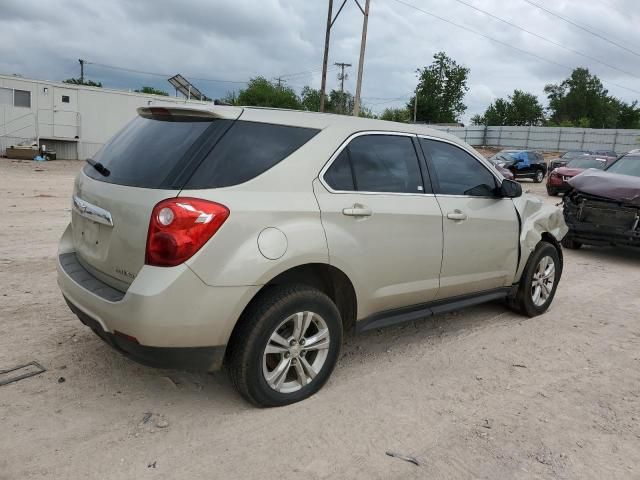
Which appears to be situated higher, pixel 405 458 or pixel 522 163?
pixel 522 163

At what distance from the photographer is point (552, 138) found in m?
48.2

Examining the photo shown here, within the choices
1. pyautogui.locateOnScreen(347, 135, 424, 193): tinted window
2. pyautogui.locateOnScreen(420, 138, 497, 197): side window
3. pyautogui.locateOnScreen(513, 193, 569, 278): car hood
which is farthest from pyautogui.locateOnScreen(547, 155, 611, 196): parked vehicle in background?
pyautogui.locateOnScreen(347, 135, 424, 193): tinted window

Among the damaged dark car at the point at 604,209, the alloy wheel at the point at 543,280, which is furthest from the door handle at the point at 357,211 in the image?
the damaged dark car at the point at 604,209

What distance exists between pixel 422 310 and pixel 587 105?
92472 millimetres

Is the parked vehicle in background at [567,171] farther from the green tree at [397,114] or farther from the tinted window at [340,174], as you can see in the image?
the green tree at [397,114]

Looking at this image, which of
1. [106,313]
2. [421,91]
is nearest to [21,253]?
[106,313]

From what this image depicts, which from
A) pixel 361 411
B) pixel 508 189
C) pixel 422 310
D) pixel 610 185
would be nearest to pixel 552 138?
pixel 610 185

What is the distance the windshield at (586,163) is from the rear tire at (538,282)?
589 inches

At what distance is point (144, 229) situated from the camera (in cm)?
274

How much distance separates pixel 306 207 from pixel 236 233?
0.49 m

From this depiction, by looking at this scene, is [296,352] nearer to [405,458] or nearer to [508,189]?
[405,458]

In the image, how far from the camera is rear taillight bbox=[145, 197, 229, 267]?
2.67 metres

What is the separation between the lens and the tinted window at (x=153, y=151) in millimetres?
2900

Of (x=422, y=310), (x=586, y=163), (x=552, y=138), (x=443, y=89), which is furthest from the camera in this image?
(x=443, y=89)
